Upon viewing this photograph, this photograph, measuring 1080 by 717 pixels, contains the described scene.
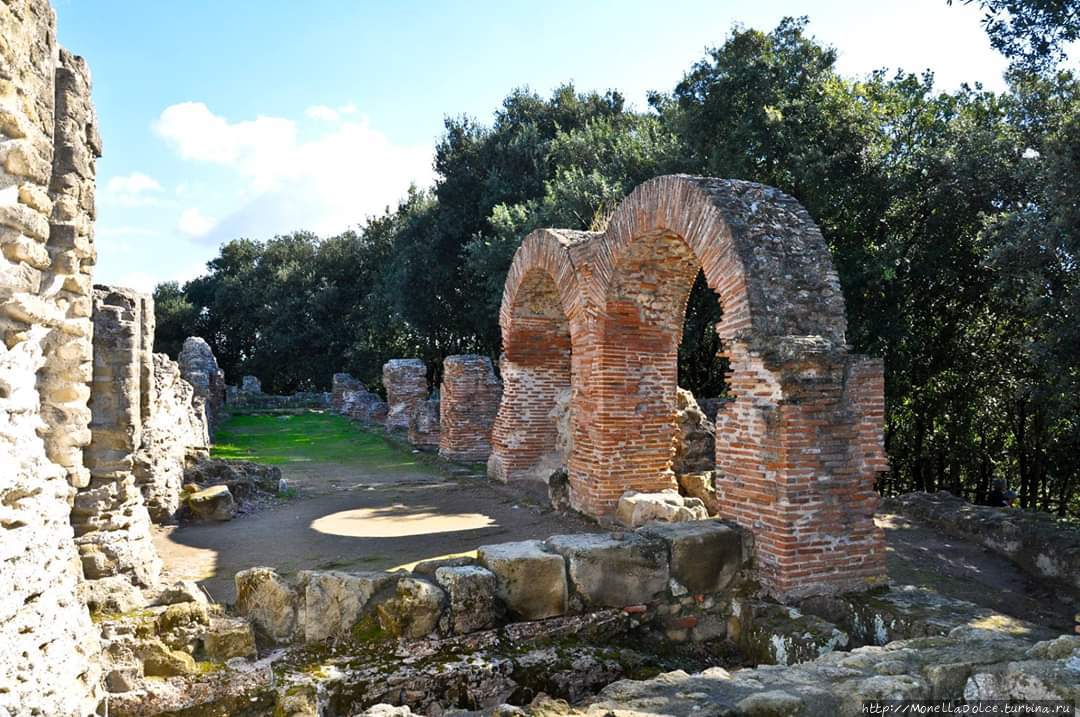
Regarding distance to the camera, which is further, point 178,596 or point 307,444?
point 307,444

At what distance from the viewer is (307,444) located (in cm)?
1623

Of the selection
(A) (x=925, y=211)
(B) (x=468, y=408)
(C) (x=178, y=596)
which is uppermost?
(A) (x=925, y=211)

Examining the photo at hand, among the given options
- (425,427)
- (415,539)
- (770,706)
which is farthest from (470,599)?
(425,427)

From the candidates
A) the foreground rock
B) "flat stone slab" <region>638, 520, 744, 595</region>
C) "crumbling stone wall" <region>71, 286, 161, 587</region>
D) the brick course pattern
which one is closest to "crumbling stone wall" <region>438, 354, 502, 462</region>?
the brick course pattern

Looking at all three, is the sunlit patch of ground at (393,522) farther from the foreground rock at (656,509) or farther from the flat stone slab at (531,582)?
the flat stone slab at (531,582)

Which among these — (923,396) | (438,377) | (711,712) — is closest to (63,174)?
(711,712)

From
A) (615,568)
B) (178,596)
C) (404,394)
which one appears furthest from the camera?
(404,394)

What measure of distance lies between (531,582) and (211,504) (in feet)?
16.2

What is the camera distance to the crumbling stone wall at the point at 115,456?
17.6 feet

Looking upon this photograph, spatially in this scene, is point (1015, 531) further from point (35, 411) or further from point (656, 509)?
point (35, 411)

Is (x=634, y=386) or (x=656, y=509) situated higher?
(x=634, y=386)

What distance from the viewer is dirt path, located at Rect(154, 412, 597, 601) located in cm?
659

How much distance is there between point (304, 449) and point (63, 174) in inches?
470

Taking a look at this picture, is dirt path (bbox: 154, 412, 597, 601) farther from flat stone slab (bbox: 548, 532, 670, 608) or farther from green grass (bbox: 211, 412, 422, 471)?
flat stone slab (bbox: 548, 532, 670, 608)
